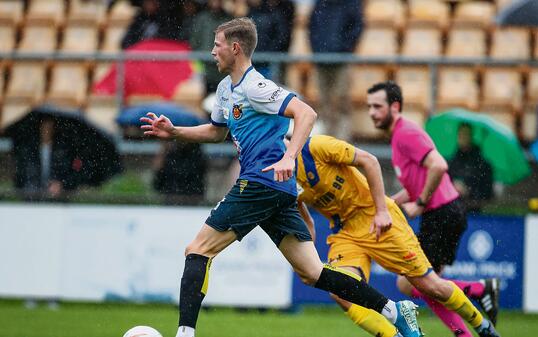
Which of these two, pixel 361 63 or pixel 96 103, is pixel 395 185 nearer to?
pixel 361 63

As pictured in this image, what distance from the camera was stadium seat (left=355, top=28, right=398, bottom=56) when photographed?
538 inches

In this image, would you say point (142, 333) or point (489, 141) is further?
point (489, 141)

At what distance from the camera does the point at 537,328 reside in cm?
1034

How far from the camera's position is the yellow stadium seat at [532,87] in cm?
1177

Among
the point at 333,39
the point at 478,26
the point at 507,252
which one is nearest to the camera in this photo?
the point at 507,252

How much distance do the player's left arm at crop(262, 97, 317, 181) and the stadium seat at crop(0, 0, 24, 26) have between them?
8.73 metres

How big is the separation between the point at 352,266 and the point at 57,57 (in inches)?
232

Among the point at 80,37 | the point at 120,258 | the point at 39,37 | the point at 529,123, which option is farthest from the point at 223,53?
the point at 39,37

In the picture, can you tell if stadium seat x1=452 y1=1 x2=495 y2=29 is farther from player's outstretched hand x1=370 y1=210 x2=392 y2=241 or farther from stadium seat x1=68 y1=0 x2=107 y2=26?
player's outstretched hand x1=370 y1=210 x2=392 y2=241

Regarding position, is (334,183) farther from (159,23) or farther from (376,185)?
(159,23)

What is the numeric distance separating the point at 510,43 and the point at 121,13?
518 cm

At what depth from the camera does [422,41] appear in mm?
13719

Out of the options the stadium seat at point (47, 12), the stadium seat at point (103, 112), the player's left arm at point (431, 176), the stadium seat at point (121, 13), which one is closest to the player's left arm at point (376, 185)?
the player's left arm at point (431, 176)

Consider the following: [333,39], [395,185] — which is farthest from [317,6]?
[395,185]
